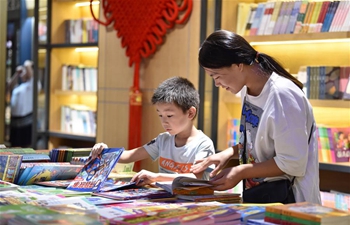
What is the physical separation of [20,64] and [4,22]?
2126mm

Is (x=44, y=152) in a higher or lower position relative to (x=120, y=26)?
lower

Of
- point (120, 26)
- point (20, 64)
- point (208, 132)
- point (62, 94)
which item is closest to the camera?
point (208, 132)

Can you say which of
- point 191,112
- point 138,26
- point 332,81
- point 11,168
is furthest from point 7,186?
point 138,26

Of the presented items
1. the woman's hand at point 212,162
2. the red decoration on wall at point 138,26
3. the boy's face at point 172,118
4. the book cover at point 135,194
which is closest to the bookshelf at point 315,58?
the red decoration on wall at point 138,26

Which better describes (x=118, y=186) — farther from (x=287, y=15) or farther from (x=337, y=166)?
(x=287, y=15)

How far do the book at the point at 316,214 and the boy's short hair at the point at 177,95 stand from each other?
1.25 m

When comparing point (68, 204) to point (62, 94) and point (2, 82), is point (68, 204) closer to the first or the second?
point (62, 94)

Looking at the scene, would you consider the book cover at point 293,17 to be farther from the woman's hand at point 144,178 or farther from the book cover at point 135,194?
the book cover at point 135,194

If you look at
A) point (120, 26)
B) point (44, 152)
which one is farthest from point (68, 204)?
point (120, 26)

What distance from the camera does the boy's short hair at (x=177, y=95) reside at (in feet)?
10.0

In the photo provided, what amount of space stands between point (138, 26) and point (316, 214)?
12.3 ft

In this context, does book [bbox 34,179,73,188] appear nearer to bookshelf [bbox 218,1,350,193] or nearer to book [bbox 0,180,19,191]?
book [bbox 0,180,19,191]

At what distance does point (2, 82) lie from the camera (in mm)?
7285

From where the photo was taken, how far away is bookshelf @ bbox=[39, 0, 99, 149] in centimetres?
640
